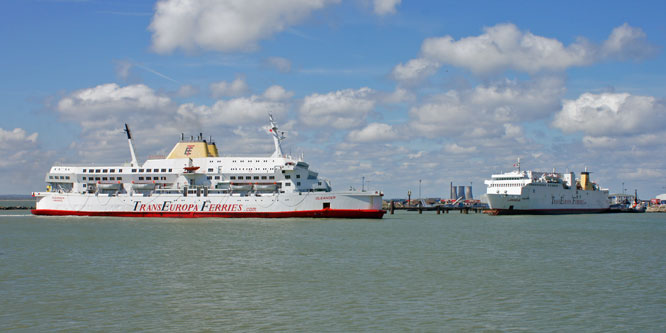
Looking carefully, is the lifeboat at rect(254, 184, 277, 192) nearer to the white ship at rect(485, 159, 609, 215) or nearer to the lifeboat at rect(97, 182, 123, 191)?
Result: the lifeboat at rect(97, 182, 123, 191)

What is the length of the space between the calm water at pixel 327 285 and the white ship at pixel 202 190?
16359 millimetres

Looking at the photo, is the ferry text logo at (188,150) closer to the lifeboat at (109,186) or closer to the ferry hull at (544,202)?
the lifeboat at (109,186)

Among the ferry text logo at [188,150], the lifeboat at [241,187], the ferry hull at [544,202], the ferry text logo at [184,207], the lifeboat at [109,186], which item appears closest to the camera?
the ferry text logo at [184,207]

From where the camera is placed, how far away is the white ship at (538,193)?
71812 mm

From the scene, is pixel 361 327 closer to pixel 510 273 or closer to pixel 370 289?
pixel 370 289

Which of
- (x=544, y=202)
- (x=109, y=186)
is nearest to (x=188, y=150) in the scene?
(x=109, y=186)

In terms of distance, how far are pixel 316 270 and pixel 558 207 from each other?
64.3 m

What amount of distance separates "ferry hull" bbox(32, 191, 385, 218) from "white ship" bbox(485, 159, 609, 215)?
27.0m

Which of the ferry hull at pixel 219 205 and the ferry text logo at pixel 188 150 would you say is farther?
the ferry text logo at pixel 188 150

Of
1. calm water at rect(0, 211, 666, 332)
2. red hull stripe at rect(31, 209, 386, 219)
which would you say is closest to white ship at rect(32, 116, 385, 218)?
red hull stripe at rect(31, 209, 386, 219)

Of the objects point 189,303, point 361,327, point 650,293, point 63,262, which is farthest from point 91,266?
point 650,293

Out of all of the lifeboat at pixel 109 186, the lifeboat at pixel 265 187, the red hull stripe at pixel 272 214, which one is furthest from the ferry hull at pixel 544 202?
the lifeboat at pixel 109 186

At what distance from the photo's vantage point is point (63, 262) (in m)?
23.2

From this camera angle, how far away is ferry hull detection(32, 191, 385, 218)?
160 ft
